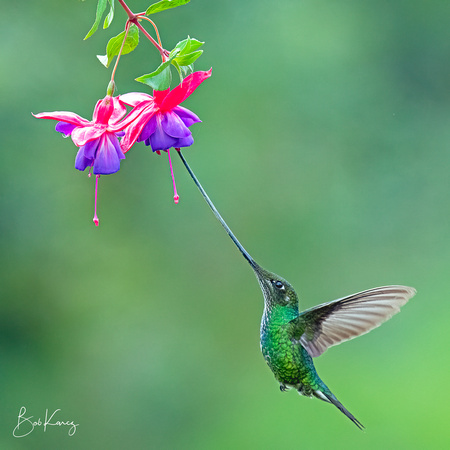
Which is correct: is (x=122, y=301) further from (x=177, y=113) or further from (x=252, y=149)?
(x=177, y=113)

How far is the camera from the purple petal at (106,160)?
41.4 inches

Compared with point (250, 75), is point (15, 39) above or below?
below

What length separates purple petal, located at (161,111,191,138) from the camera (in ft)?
3.54

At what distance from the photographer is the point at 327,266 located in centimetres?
356

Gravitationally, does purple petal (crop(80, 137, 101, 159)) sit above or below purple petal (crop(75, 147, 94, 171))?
above

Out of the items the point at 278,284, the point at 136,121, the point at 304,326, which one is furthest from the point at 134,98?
the point at 304,326

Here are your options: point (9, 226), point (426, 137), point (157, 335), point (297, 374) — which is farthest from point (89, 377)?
point (426, 137)

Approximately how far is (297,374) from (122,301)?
180cm

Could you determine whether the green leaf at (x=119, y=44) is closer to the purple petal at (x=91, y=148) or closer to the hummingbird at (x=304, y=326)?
the purple petal at (x=91, y=148)

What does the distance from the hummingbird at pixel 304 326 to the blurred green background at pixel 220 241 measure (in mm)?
1350

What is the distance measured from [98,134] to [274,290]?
0.52 meters
